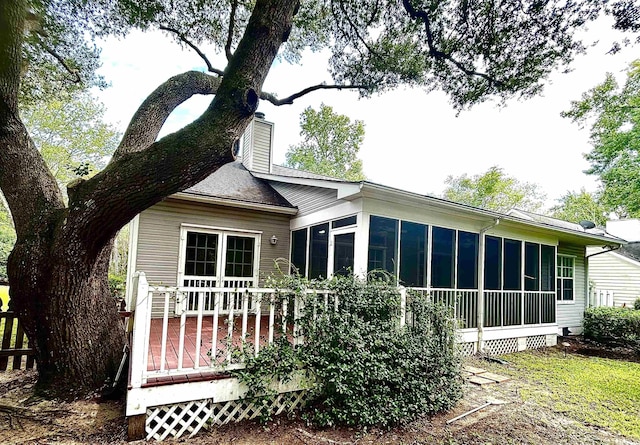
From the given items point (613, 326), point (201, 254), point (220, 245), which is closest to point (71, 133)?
point (201, 254)

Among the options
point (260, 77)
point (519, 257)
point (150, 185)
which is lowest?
point (519, 257)

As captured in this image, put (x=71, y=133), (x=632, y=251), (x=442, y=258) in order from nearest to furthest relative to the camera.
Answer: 1. (x=442, y=258)
2. (x=632, y=251)
3. (x=71, y=133)

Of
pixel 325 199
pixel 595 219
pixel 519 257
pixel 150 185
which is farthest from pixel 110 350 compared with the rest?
pixel 595 219

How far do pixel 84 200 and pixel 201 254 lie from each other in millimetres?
3914

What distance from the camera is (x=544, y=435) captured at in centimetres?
371

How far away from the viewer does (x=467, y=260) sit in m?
7.25

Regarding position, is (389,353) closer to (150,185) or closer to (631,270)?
(150,185)

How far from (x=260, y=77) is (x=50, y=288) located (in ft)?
11.1

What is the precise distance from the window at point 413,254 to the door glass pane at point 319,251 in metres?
1.46

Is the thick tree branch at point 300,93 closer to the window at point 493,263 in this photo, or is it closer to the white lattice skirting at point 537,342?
the window at point 493,263

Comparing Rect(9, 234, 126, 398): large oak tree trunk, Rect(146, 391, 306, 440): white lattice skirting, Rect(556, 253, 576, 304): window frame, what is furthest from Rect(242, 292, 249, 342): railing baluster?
Rect(556, 253, 576, 304): window frame

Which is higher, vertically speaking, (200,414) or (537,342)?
(200,414)

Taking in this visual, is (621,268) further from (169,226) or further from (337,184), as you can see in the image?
(169,226)

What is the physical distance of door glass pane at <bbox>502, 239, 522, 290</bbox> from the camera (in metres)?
7.86
